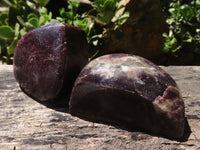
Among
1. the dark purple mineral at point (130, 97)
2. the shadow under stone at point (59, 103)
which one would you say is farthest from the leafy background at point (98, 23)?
the dark purple mineral at point (130, 97)

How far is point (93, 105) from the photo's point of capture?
1424mm

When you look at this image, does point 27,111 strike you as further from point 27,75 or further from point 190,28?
point 190,28

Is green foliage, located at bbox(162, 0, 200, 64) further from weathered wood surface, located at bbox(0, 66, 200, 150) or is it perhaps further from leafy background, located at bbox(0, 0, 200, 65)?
weathered wood surface, located at bbox(0, 66, 200, 150)

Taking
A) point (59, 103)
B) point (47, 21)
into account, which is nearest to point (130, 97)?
point (59, 103)

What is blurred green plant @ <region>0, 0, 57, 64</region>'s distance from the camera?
2443 mm

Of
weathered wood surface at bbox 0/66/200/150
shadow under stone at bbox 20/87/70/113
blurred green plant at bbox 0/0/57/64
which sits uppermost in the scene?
blurred green plant at bbox 0/0/57/64

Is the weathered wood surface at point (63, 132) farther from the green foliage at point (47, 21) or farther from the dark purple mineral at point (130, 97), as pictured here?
the green foliage at point (47, 21)

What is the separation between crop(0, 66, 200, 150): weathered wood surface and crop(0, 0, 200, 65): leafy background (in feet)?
3.42

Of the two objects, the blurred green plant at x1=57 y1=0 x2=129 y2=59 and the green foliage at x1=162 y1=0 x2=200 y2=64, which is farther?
the green foliage at x1=162 y1=0 x2=200 y2=64

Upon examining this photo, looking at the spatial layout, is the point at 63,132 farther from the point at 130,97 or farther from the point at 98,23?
the point at 98,23

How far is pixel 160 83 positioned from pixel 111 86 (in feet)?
0.82

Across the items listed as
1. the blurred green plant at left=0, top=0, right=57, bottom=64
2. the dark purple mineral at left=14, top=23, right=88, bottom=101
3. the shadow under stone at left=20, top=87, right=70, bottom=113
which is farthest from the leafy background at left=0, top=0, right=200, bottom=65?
the shadow under stone at left=20, top=87, right=70, bottom=113

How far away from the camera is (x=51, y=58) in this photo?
59.2 inches

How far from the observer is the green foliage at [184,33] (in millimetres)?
2846
